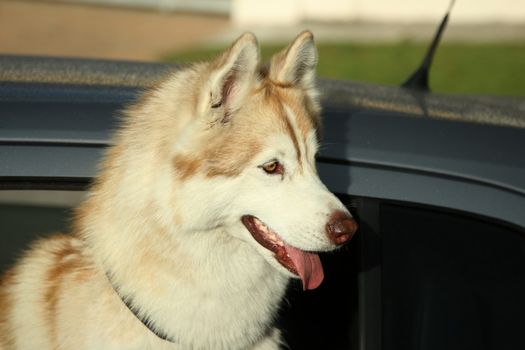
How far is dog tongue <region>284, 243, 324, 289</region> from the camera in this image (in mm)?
2825

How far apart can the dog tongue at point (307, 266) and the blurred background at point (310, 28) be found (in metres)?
8.90

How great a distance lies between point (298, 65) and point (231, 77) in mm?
366

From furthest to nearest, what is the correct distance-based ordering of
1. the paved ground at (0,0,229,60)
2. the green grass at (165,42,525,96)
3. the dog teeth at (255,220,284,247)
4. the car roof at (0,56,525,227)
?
the paved ground at (0,0,229,60) → the green grass at (165,42,525,96) → the dog teeth at (255,220,284,247) → the car roof at (0,56,525,227)

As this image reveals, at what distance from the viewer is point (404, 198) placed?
274 centimetres

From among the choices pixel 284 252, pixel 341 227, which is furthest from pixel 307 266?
pixel 341 227

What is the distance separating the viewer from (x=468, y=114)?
10.4 feet

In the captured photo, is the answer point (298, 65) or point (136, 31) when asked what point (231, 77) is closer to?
point (298, 65)

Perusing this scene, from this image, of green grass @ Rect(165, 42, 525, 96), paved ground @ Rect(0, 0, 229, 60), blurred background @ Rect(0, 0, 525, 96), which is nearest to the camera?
green grass @ Rect(165, 42, 525, 96)

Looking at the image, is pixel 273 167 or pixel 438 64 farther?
pixel 438 64

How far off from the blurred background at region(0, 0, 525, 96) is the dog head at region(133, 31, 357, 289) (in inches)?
349

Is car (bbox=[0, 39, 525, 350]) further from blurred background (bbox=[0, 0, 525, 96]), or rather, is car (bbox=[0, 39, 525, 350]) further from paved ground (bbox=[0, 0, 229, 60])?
paved ground (bbox=[0, 0, 229, 60])

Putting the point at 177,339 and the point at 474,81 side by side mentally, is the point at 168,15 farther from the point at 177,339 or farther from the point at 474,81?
the point at 177,339

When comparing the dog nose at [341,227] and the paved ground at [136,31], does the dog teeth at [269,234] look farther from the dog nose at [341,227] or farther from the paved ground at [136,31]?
the paved ground at [136,31]

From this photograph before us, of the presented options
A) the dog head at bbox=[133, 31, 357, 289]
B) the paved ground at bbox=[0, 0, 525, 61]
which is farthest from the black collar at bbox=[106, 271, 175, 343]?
the paved ground at bbox=[0, 0, 525, 61]
